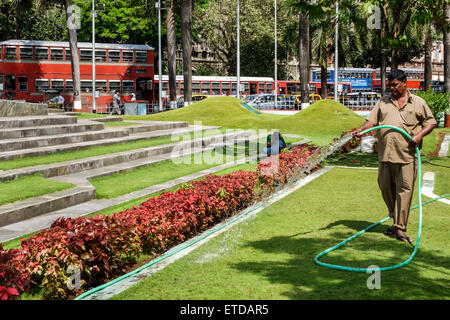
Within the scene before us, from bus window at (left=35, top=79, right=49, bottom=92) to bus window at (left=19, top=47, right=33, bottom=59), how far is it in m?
1.56

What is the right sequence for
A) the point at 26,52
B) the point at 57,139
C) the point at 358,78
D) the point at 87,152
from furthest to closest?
the point at 358,78, the point at 26,52, the point at 57,139, the point at 87,152

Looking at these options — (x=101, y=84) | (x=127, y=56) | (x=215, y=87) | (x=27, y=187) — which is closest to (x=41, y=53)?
(x=101, y=84)

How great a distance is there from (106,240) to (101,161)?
682cm

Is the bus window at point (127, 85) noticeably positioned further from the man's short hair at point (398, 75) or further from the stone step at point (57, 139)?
the man's short hair at point (398, 75)

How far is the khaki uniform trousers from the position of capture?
250 inches

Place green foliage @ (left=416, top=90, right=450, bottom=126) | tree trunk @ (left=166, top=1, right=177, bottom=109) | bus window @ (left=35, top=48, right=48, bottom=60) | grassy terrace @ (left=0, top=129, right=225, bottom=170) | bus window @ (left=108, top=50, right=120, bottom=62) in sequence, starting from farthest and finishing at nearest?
bus window @ (left=108, top=50, right=120, bottom=62) → tree trunk @ (left=166, top=1, right=177, bottom=109) → bus window @ (left=35, top=48, right=48, bottom=60) → green foliage @ (left=416, top=90, right=450, bottom=126) → grassy terrace @ (left=0, top=129, right=225, bottom=170)

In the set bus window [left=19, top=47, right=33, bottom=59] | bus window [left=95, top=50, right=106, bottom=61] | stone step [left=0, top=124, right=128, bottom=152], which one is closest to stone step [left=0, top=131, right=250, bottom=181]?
stone step [left=0, top=124, right=128, bottom=152]

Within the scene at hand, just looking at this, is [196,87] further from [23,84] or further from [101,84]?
[23,84]

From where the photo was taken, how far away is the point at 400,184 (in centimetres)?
641

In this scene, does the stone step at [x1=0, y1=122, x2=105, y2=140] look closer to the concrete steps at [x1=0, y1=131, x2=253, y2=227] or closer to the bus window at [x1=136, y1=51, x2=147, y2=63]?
the concrete steps at [x1=0, y1=131, x2=253, y2=227]

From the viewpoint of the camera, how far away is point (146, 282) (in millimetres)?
5027

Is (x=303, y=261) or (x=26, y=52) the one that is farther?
(x=26, y=52)

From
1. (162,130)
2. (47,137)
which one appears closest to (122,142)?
(47,137)

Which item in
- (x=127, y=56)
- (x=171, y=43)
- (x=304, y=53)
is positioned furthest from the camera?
(x=127, y=56)
